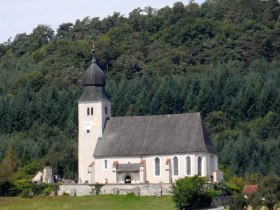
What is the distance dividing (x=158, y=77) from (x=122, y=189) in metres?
60.4

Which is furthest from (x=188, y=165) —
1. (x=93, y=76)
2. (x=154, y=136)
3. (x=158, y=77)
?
(x=158, y=77)

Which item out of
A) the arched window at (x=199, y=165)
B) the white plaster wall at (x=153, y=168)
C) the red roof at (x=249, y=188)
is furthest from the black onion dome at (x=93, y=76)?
the red roof at (x=249, y=188)

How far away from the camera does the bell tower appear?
9019cm

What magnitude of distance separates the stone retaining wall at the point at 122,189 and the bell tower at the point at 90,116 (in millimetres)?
4253

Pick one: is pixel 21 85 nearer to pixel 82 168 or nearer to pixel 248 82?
pixel 248 82

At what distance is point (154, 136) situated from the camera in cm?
8850

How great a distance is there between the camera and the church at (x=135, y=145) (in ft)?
285

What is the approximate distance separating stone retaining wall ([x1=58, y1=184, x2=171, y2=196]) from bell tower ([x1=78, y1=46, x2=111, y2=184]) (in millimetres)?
4253

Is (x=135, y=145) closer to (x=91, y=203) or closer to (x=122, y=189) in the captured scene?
(x=122, y=189)

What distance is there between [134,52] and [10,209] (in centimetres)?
8233

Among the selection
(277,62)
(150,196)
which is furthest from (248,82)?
(150,196)

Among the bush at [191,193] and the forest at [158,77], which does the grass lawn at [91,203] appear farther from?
the forest at [158,77]

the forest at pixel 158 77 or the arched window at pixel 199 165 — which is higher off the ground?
the forest at pixel 158 77

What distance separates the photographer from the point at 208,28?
6634 inches
